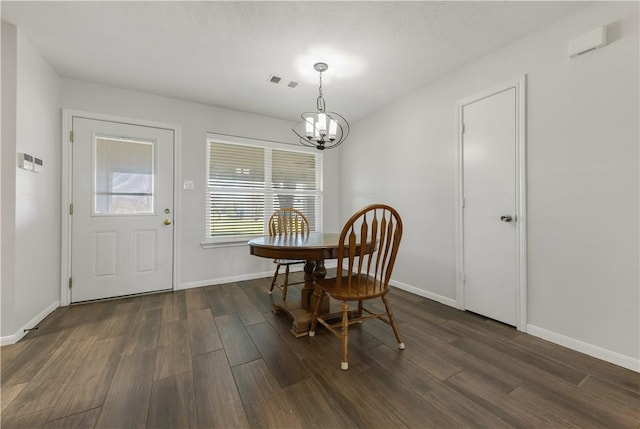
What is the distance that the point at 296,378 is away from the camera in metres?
1.46

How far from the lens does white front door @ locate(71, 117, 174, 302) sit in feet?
8.69

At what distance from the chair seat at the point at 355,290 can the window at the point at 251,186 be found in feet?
6.54

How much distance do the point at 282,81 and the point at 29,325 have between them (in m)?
3.03

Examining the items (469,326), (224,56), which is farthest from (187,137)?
(469,326)

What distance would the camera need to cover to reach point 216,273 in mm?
3322

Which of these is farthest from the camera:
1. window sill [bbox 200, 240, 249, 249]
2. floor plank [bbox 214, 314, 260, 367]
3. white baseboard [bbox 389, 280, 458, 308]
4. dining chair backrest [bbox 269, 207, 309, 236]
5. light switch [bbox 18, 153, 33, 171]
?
window sill [bbox 200, 240, 249, 249]

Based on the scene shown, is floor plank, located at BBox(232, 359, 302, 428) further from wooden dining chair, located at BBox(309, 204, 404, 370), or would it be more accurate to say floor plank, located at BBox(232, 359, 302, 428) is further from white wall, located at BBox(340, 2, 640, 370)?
white wall, located at BBox(340, 2, 640, 370)

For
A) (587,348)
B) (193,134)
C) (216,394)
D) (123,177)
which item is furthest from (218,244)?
(587,348)

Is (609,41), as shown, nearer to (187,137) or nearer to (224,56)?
(224,56)

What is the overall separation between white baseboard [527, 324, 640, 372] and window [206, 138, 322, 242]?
9.49 feet

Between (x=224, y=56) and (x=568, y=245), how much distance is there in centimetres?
308

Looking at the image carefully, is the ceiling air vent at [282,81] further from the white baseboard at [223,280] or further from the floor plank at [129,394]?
the floor plank at [129,394]

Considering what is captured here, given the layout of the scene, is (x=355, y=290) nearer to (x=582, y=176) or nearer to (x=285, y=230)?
(x=285, y=230)

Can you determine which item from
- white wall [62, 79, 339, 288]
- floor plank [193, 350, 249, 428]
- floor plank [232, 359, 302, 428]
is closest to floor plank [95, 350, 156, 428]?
floor plank [193, 350, 249, 428]
